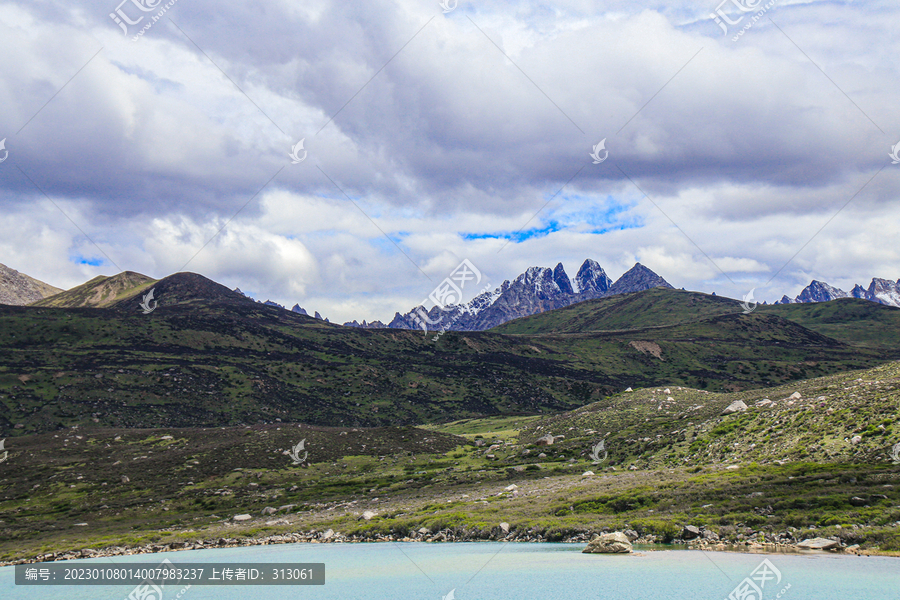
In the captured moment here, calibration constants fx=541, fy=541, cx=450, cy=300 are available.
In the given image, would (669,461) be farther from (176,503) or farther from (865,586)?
(176,503)

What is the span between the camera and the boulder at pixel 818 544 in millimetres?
33781

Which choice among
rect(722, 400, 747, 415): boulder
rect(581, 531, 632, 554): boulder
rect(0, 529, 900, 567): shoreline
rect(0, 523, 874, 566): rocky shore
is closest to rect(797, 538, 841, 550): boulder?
rect(0, 523, 874, 566): rocky shore

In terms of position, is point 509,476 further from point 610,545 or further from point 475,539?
point 610,545

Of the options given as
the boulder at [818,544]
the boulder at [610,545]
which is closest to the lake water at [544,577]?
the boulder at [610,545]

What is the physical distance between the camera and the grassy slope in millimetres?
44656

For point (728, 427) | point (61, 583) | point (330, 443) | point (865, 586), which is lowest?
point (865, 586)

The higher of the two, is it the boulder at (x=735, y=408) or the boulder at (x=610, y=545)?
the boulder at (x=735, y=408)

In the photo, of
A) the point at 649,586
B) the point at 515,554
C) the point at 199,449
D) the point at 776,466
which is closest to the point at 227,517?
the point at 199,449

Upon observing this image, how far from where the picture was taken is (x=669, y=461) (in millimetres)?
69812

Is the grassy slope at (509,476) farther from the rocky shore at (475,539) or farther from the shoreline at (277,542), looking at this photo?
the shoreline at (277,542)

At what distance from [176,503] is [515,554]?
5370cm

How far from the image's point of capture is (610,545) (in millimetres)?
38281

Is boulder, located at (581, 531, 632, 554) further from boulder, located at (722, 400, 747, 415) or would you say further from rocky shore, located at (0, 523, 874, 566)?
boulder, located at (722, 400, 747, 415)

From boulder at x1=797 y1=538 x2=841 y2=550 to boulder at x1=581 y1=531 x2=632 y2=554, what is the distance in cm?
1069
